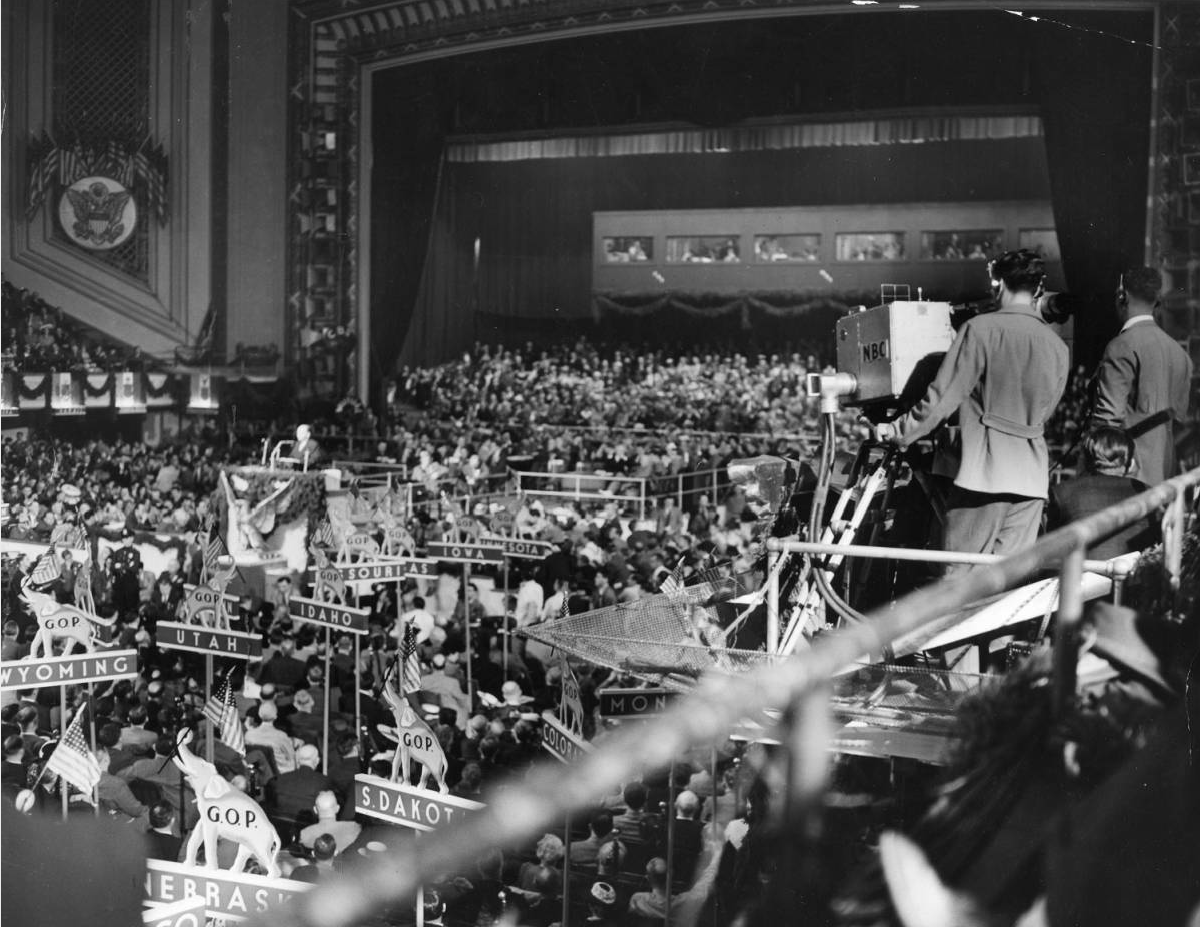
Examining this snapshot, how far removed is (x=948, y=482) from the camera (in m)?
3.91

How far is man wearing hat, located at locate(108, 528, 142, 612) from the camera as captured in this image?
10094mm

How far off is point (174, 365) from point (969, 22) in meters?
7.65

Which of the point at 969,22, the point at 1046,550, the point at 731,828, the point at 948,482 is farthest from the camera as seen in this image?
the point at 969,22

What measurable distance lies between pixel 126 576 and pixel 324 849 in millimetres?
5520

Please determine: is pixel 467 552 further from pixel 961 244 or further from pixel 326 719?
pixel 961 244

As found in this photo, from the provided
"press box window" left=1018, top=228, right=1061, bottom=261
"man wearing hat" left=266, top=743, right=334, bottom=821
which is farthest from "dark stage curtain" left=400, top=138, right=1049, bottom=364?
"man wearing hat" left=266, top=743, right=334, bottom=821

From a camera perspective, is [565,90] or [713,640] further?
[565,90]

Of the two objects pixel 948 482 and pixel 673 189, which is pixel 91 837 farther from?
pixel 673 189

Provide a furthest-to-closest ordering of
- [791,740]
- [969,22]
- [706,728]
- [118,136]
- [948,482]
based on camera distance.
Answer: [118,136]
[969,22]
[948,482]
[791,740]
[706,728]

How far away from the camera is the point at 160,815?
621cm

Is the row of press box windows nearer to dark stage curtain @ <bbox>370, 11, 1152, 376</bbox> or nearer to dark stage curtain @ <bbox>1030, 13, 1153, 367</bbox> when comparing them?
dark stage curtain @ <bbox>370, 11, 1152, 376</bbox>

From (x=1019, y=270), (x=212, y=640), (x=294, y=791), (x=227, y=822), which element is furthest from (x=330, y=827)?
(x=1019, y=270)

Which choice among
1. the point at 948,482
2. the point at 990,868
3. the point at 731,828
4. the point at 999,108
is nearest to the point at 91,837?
the point at 731,828

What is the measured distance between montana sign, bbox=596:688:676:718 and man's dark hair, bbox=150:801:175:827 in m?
2.61
